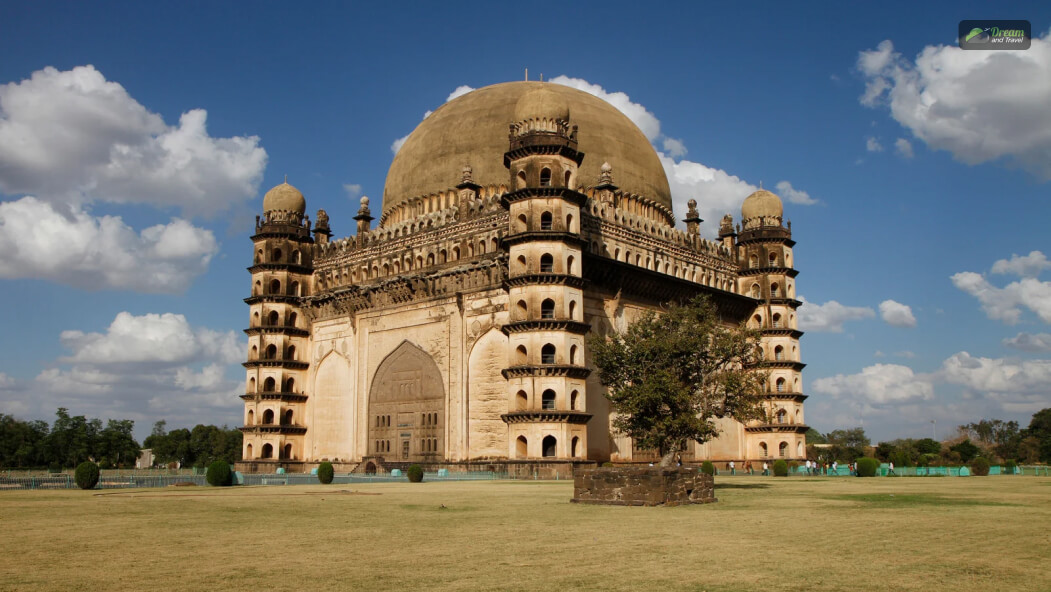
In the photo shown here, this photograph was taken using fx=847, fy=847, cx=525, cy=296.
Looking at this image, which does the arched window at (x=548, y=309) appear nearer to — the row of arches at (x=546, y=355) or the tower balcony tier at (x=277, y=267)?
the row of arches at (x=546, y=355)

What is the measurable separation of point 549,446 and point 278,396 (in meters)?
19.9

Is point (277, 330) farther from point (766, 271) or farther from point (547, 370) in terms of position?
point (766, 271)

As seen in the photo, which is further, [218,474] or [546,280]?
[546,280]

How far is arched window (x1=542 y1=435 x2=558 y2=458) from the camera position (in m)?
36.3

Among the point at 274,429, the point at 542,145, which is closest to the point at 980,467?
the point at 542,145

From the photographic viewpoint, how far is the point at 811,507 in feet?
62.9

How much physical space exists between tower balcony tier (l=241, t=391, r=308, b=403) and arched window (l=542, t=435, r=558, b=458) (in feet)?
63.6

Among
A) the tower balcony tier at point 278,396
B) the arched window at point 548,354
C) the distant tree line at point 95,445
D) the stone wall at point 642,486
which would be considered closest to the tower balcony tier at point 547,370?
the arched window at point 548,354

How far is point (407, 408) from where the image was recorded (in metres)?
44.0

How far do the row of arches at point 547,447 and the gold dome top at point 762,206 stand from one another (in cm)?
2504

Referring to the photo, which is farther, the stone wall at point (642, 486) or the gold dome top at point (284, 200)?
the gold dome top at point (284, 200)

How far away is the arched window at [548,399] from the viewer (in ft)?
121

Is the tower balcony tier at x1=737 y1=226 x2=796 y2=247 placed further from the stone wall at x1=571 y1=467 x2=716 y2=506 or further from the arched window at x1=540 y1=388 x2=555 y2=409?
the stone wall at x1=571 y1=467 x2=716 y2=506

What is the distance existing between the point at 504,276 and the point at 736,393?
1638 centimetres
